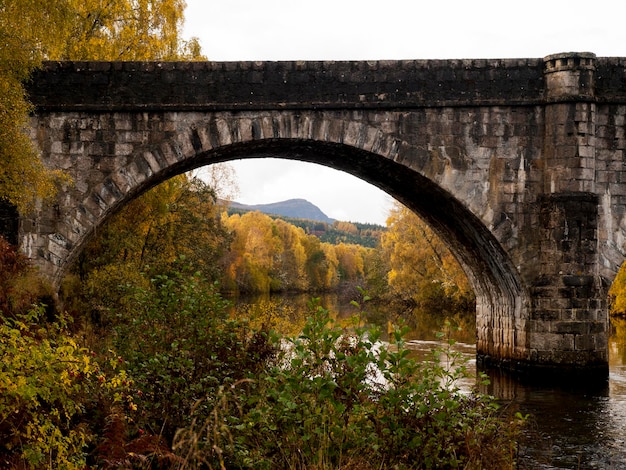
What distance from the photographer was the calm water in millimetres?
8305

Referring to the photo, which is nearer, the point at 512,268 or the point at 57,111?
the point at 57,111

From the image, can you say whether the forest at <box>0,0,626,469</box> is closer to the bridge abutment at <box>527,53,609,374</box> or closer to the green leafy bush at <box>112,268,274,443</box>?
the green leafy bush at <box>112,268,274,443</box>

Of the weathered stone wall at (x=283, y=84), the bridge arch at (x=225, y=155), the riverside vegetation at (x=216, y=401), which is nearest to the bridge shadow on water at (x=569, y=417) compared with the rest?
the bridge arch at (x=225, y=155)

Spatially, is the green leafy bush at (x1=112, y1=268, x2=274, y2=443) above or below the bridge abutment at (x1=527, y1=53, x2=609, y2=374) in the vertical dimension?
below

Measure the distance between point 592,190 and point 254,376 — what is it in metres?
9.01

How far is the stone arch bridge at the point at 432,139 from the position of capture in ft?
42.1

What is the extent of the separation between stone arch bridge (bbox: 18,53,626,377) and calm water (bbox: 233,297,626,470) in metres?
0.72

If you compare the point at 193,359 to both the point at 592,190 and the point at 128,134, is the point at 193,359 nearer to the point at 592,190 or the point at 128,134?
the point at 128,134

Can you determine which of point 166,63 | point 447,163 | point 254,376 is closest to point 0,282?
point 254,376

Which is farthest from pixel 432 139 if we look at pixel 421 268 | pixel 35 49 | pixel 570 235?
pixel 421 268

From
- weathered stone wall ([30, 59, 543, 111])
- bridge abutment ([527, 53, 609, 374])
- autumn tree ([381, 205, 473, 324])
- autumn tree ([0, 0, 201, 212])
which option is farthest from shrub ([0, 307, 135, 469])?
autumn tree ([381, 205, 473, 324])

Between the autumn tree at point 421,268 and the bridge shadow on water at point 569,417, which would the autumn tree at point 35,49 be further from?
the autumn tree at point 421,268

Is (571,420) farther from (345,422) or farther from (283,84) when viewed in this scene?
(283,84)

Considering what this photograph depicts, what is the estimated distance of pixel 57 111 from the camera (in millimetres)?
12828
